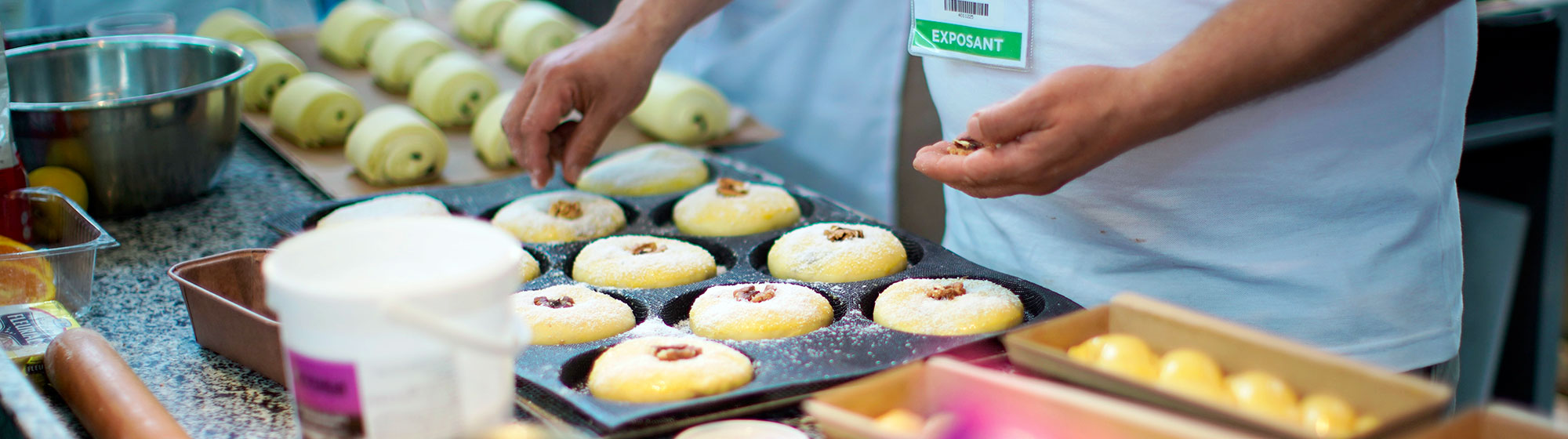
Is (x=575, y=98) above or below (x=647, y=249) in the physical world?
above

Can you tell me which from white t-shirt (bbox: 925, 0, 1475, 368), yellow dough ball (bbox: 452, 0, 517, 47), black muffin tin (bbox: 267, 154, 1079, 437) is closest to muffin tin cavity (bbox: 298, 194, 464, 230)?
black muffin tin (bbox: 267, 154, 1079, 437)

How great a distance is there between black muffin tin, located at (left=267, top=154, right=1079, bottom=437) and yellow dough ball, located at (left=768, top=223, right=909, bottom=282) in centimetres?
4

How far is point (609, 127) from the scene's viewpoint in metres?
2.29

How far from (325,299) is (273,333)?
28.0 inches

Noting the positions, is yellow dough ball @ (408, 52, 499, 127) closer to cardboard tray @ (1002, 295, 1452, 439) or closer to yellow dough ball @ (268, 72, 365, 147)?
yellow dough ball @ (268, 72, 365, 147)

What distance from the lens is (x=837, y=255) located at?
185 cm

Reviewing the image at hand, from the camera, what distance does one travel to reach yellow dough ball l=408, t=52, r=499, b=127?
3256mm

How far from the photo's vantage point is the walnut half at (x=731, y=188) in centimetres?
224

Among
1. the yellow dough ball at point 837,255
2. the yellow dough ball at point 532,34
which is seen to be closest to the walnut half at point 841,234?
the yellow dough ball at point 837,255

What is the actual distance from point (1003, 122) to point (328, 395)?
0.90 m

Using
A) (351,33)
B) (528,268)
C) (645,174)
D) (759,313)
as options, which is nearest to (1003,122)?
(759,313)

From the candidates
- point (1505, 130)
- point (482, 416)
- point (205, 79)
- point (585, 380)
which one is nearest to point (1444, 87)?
point (585, 380)

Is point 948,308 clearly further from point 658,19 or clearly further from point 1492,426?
point 658,19

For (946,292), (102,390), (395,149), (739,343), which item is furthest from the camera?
(395,149)
